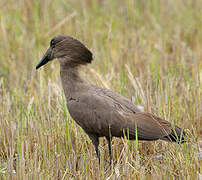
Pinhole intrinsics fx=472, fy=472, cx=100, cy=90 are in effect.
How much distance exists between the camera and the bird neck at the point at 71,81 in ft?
15.6

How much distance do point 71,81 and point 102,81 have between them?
0.93 meters

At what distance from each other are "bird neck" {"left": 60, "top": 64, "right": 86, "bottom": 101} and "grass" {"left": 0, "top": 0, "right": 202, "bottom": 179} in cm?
16

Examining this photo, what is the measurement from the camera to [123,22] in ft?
26.9

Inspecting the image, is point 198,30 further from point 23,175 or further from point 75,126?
point 23,175

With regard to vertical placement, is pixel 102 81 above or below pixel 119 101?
above

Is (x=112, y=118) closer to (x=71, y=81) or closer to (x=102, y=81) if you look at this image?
(x=71, y=81)

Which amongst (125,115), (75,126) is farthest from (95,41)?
(125,115)

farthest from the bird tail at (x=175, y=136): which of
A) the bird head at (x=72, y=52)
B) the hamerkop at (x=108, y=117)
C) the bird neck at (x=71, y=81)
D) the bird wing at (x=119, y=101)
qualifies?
the bird head at (x=72, y=52)

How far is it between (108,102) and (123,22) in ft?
12.7

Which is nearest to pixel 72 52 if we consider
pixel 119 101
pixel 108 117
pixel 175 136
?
pixel 119 101

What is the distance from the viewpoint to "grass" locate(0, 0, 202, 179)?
13.9ft

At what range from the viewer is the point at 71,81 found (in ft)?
15.8

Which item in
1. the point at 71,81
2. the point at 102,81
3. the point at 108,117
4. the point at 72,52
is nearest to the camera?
the point at 108,117

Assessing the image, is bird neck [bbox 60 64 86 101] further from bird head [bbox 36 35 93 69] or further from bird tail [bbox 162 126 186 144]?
bird tail [bbox 162 126 186 144]
